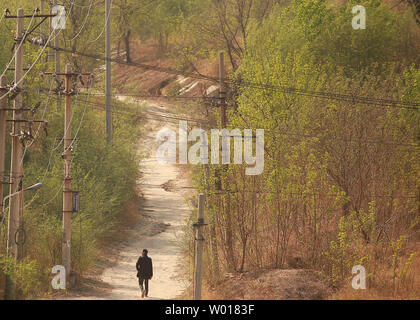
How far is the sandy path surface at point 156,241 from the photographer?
72.3 feet

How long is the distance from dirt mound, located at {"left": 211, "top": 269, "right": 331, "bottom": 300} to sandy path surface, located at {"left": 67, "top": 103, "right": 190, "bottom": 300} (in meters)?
2.35

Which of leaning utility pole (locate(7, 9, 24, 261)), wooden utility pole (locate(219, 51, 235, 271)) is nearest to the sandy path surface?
wooden utility pole (locate(219, 51, 235, 271))

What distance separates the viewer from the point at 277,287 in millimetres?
18141

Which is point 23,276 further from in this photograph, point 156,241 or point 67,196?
point 156,241

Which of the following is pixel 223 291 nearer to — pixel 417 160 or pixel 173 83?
pixel 417 160

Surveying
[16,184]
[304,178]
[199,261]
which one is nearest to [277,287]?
[199,261]

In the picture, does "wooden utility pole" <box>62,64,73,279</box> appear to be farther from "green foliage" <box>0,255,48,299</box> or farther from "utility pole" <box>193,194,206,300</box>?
"utility pole" <box>193,194,206,300</box>

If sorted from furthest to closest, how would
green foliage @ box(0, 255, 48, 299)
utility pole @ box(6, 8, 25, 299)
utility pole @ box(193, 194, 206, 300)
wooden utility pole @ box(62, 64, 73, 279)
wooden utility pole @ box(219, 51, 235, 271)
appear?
1. wooden utility pole @ box(219, 51, 235, 271)
2. wooden utility pole @ box(62, 64, 73, 279)
3. utility pole @ box(6, 8, 25, 299)
4. green foliage @ box(0, 255, 48, 299)
5. utility pole @ box(193, 194, 206, 300)

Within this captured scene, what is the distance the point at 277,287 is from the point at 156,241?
12366 millimetres

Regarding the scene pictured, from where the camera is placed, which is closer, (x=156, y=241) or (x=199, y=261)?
(x=199, y=261)

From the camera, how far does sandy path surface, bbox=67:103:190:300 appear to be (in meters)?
22.0

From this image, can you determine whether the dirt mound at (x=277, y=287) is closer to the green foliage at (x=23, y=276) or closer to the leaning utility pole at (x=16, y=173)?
the green foliage at (x=23, y=276)

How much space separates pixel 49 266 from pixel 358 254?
30.0 ft
